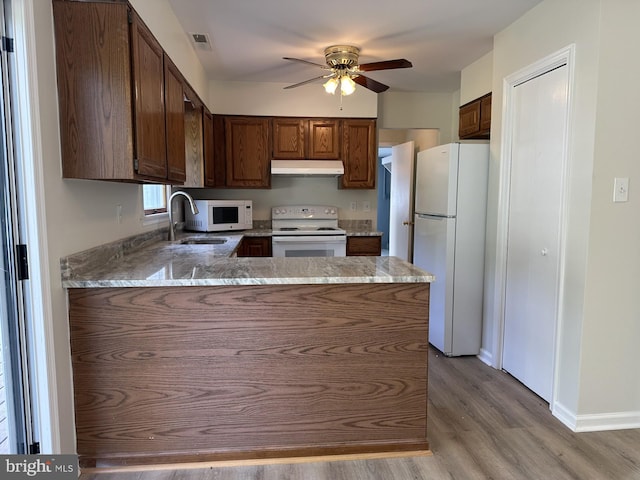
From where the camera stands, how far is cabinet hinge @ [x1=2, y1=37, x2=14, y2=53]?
4.51ft

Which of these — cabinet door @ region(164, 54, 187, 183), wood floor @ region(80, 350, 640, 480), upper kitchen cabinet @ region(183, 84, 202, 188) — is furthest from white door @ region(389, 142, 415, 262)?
cabinet door @ region(164, 54, 187, 183)

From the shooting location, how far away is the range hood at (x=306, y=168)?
4102 mm

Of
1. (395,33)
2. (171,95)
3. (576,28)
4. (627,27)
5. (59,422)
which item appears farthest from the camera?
(395,33)

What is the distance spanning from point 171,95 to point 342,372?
73.7 inches

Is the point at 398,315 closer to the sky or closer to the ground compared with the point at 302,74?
closer to the ground

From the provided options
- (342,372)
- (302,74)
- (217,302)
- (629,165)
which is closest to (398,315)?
(342,372)

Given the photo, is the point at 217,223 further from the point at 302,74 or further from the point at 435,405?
the point at 435,405

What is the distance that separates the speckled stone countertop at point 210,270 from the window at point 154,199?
0.73 m

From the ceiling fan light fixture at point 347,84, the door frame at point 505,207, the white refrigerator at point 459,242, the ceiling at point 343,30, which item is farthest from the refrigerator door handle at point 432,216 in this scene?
the ceiling at point 343,30

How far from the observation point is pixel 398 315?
182 centimetres

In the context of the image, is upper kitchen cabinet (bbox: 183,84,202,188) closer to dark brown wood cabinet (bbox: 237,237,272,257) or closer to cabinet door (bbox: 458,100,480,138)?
dark brown wood cabinet (bbox: 237,237,272,257)

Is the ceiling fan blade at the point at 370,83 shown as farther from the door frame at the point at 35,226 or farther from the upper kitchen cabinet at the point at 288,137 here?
the door frame at the point at 35,226

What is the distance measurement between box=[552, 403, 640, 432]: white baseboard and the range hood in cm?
286

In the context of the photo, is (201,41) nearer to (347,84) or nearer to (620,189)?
(347,84)
